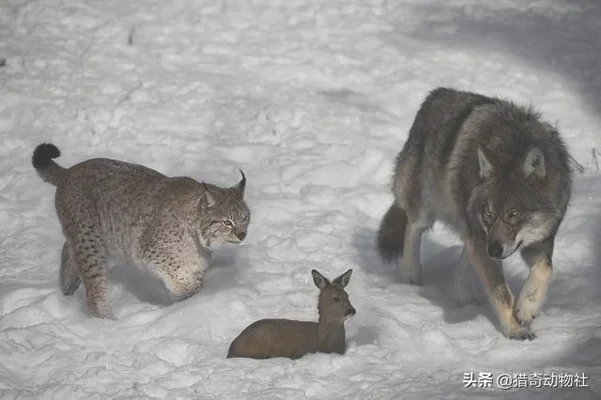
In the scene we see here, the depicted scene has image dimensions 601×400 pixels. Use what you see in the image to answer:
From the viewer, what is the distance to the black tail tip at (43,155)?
776cm

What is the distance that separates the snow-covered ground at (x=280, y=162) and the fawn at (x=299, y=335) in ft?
0.32

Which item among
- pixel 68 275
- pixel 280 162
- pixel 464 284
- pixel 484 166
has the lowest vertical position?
pixel 68 275

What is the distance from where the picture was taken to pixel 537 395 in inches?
221

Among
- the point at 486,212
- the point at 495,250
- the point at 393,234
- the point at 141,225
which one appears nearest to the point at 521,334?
the point at 495,250

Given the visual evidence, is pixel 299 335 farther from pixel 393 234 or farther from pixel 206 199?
pixel 393 234

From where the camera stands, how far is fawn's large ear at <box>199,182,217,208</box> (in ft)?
24.4

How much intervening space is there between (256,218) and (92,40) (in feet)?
14.8

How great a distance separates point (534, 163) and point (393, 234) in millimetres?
1925

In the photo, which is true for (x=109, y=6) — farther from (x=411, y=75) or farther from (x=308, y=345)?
(x=308, y=345)

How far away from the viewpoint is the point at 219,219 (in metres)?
7.41

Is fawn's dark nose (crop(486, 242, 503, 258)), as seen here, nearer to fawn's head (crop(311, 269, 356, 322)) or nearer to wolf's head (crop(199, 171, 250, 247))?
fawn's head (crop(311, 269, 356, 322))

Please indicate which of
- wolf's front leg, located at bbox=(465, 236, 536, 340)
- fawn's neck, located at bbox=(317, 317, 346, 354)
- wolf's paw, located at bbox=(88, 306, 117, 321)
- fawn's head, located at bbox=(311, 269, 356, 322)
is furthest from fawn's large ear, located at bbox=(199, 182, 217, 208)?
wolf's front leg, located at bbox=(465, 236, 536, 340)

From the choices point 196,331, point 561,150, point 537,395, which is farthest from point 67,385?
Result: point 561,150

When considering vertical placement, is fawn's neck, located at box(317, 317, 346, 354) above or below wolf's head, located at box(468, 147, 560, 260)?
below
